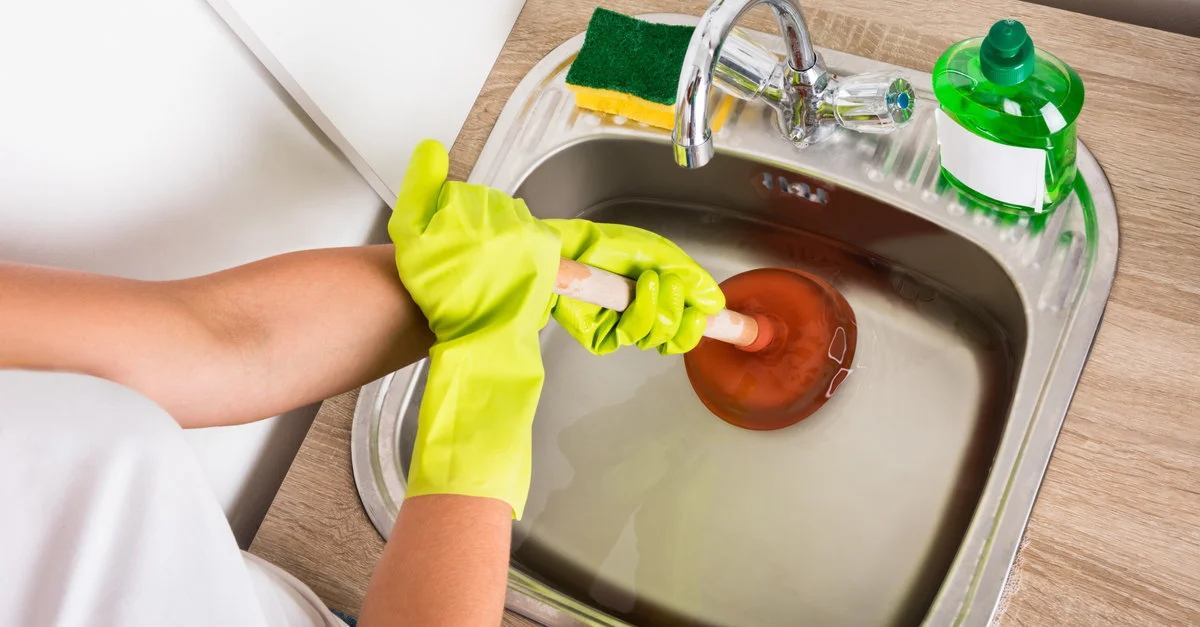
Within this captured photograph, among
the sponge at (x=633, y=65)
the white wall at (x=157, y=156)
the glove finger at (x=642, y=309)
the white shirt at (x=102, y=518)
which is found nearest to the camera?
the white shirt at (x=102, y=518)

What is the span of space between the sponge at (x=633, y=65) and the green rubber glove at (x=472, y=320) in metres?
0.24

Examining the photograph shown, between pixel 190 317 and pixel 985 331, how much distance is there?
0.74m

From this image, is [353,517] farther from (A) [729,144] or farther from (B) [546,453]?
(A) [729,144]

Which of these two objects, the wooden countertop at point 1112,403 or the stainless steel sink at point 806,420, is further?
the stainless steel sink at point 806,420

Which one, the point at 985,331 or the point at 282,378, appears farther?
the point at 985,331

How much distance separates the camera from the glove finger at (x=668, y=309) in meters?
0.65

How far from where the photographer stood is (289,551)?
0.70 m

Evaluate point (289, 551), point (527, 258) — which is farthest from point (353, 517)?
point (527, 258)

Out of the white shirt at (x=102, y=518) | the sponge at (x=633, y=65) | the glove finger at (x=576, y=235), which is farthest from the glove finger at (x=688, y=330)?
the white shirt at (x=102, y=518)

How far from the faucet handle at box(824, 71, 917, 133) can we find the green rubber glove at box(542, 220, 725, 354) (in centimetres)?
21

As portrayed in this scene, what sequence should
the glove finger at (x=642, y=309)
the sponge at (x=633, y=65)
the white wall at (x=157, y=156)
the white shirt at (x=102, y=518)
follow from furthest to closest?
the sponge at (x=633, y=65)
the glove finger at (x=642, y=309)
the white wall at (x=157, y=156)
the white shirt at (x=102, y=518)

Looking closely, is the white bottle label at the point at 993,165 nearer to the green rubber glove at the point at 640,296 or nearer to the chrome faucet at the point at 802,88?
the chrome faucet at the point at 802,88

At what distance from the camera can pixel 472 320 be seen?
580mm

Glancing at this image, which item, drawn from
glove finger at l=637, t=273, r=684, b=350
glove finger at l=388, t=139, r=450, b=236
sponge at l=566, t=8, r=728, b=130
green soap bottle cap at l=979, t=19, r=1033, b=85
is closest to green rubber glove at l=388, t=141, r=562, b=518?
glove finger at l=388, t=139, r=450, b=236
